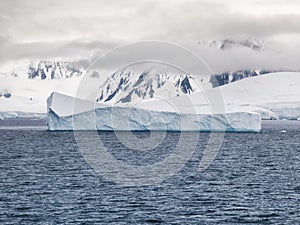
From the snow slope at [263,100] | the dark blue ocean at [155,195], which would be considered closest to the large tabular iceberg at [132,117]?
the dark blue ocean at [155,195]

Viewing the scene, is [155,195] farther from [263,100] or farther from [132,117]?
[263,100]

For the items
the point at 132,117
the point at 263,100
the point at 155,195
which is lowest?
the point at 155,195

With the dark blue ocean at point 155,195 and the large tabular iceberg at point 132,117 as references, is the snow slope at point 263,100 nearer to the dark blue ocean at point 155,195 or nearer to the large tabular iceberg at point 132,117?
the large tabular iceberg at point 132,117

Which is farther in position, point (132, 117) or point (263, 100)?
point (263, 100)

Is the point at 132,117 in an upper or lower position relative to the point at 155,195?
upper

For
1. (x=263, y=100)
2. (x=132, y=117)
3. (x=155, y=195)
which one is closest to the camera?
(x=155, y=195)

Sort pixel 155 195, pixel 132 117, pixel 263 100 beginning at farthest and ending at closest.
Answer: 1. pixel 263 100
2. pixel 132 117
3. pixel 155 195

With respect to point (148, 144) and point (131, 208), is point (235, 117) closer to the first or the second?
point (148, 144)

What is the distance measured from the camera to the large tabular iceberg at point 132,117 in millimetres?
103500

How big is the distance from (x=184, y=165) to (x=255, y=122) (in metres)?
54.7

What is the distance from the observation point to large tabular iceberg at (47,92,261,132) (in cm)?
10350

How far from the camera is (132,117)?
104 meters

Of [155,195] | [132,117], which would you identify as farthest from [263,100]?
[155,195]

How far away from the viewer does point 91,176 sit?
2056 inches
